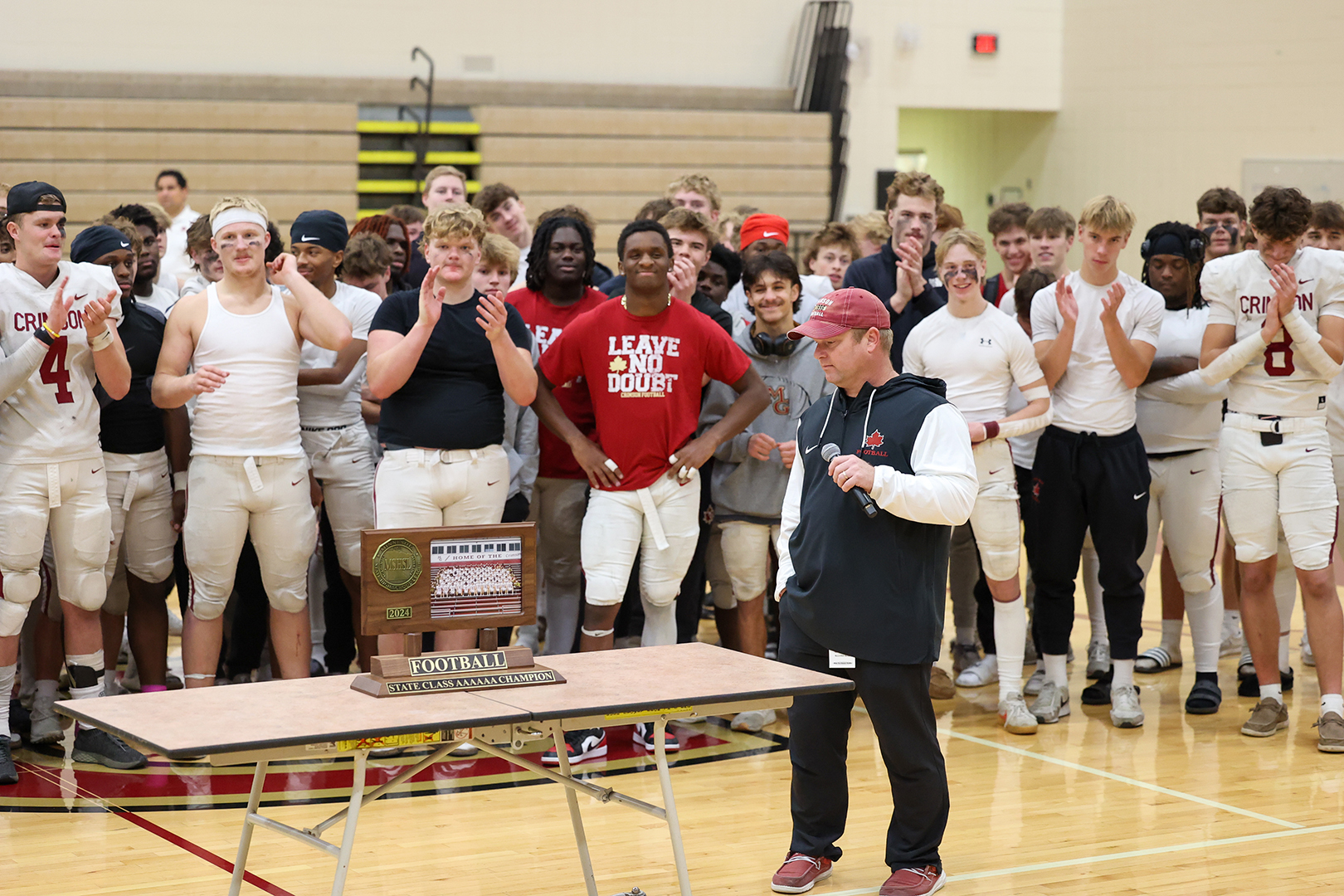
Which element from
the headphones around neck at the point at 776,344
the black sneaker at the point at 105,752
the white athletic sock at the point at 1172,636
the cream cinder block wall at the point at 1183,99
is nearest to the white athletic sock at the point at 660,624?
the headphones around neck at the point at 776,344

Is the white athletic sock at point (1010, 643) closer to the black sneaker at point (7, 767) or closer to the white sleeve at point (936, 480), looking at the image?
the white sleeve at point (936, 480)

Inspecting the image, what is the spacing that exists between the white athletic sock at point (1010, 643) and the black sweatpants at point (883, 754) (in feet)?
6.02

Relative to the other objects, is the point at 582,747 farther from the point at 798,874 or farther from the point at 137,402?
the point at 137,402

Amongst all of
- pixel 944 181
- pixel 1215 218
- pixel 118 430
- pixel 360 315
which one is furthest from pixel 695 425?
pixel 944 181

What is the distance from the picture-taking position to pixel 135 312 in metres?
5.32

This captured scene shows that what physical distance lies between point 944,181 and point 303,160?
7.10 meters

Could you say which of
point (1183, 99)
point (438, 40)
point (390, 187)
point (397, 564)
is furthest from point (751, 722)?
point (1183, 99)

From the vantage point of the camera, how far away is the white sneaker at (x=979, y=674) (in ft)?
20.9

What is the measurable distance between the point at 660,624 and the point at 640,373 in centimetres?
95

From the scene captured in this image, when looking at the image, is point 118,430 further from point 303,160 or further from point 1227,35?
point 1227,35

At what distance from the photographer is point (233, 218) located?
507cm

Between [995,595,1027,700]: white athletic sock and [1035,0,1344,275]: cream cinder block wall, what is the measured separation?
27.2ft

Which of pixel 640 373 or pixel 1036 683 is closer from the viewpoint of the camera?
pixel 640 373

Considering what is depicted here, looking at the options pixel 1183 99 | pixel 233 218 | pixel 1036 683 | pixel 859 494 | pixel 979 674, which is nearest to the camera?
pixel 859 494
